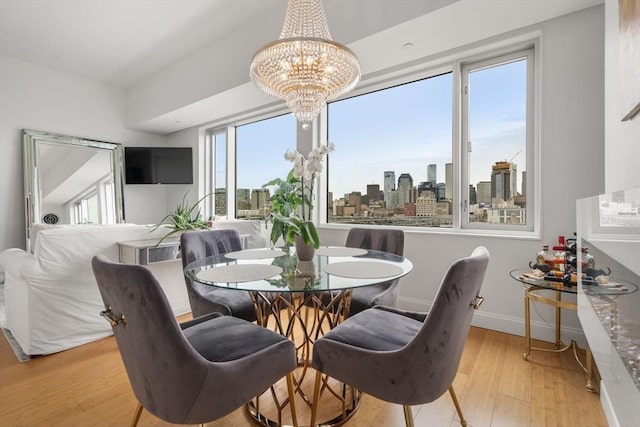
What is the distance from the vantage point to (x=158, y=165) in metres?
4.87

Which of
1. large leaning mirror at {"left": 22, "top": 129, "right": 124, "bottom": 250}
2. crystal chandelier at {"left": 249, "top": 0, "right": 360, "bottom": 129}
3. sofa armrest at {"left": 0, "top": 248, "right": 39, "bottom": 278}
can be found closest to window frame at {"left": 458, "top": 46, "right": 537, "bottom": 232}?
crystal chandelier at {"left": 249, "top": 0, "right": 360, "bottom": 129}

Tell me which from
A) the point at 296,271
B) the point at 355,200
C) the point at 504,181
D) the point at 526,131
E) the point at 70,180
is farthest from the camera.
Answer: the point at 70,180

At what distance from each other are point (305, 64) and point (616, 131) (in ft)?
5.62

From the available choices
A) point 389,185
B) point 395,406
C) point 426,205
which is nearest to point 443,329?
point 395,406

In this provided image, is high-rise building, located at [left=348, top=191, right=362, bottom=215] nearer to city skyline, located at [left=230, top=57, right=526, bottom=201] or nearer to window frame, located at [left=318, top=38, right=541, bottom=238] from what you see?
city skyline, located at [left=230, top=57, right=526, bottom=201]

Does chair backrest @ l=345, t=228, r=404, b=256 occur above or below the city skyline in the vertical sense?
below

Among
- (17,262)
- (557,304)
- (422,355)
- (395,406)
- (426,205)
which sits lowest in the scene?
(395,406)

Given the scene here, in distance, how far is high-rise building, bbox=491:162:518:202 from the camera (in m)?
2.51

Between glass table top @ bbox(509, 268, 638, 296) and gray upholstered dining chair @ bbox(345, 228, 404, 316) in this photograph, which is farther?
gray upholstered dining chair @ bbox(345, 228, 404, 316)

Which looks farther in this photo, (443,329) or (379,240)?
(379,240)

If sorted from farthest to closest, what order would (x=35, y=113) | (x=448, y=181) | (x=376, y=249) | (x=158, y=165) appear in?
(x=158, y=165) < (x=35, y=113) < (x=448, y=181) < (x=376, y=249)

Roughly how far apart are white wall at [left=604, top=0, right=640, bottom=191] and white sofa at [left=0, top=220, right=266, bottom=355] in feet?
10.2

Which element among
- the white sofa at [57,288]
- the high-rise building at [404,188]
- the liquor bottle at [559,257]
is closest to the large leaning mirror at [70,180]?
the white sofa at [57,288]

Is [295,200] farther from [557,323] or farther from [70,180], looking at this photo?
[70,180]
